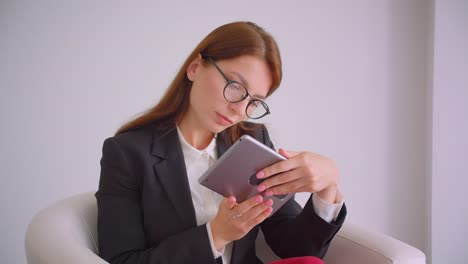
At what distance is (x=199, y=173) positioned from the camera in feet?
3.83

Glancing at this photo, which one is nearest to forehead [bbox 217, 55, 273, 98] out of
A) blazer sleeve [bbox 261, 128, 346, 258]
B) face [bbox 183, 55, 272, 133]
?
face [bbox 183, 55, 272, 133]

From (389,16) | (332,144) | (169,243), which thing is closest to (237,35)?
(169,243)

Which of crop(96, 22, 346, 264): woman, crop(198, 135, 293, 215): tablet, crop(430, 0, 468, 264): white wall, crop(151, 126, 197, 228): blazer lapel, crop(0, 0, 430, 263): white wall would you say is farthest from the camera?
crop(430, 0, 468, 264): white wall

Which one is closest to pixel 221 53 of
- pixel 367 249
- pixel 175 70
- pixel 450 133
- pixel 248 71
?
pixel 248 71

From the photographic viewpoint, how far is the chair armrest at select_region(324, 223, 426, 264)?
1.04 metres

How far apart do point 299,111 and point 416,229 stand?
1129 millimetres

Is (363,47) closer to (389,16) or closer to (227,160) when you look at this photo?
(389,16)

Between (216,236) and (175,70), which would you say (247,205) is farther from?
(175,70)

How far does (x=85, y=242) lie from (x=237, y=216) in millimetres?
416

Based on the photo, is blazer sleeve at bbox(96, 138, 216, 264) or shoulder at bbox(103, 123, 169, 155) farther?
shoulder at bbox(103, 123, 169, 155)

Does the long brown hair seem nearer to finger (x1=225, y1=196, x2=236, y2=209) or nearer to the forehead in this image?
the forehead

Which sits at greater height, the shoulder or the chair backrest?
the shoulder

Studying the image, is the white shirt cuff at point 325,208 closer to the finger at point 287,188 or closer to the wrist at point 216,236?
the finger at point 287,188

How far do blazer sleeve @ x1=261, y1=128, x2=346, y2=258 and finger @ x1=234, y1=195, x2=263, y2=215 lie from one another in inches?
Result: 11.5
